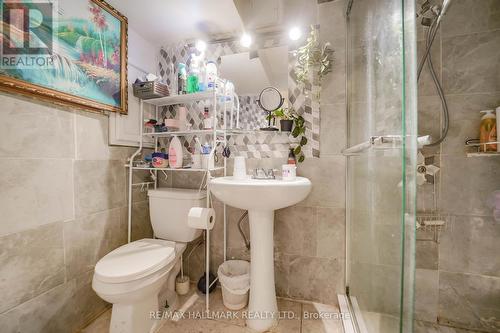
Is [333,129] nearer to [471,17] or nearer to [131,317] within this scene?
[471,17]

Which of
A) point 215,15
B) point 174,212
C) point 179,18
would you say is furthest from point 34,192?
point 215,15

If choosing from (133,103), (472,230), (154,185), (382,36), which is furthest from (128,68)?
(472,230)

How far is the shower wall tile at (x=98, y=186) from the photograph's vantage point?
50.1 inches

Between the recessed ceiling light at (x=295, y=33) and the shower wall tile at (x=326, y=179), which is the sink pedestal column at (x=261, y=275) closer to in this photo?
the shower wall tile at (x=326, y=179)

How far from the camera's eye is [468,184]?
3.91 ft

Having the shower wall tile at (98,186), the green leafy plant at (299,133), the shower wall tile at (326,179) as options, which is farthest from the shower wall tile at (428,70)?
the shower wall tile at (98,186)

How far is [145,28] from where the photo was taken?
1.63 metres

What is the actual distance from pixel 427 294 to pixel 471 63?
1.35 m

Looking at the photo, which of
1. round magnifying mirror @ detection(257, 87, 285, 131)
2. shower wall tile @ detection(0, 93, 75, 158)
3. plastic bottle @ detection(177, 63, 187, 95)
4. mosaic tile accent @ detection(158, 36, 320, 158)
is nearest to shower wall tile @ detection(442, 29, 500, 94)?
mosaic tile accent @ detection(158, 36, 320, 158)

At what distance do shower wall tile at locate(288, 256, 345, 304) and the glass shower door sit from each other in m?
0.15

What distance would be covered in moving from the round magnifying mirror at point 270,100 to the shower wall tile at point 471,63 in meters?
0.95

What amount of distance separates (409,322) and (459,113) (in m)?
1.25

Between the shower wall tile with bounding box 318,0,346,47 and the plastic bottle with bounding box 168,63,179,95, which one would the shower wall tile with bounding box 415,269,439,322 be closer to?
the shower wall tile with bounding box 318,0,346,47

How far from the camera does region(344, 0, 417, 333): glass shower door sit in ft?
1.71
